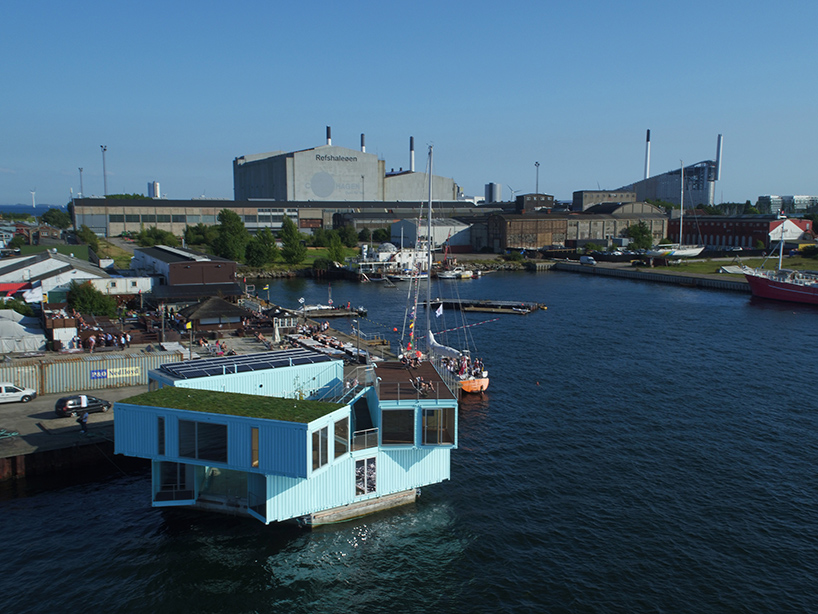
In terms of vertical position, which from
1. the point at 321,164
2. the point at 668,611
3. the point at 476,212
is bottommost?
the point at 668,611

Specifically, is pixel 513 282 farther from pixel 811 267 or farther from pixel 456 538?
pixel 456 538

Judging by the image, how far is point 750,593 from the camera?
51.1 ft

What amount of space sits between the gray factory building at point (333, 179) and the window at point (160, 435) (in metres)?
114

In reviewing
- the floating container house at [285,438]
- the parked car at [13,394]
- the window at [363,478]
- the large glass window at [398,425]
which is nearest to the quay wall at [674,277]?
the floating container house at [285,438]

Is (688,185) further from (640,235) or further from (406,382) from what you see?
(406,382)

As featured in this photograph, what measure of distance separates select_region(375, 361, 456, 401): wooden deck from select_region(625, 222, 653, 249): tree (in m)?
93.9

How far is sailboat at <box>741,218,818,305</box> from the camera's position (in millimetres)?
63438

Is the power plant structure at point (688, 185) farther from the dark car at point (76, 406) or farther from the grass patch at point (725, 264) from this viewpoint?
the dark car at point (76, 406)

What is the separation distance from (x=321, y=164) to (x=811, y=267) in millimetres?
85670

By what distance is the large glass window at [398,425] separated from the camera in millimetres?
18219

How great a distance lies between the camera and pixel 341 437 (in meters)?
17.6

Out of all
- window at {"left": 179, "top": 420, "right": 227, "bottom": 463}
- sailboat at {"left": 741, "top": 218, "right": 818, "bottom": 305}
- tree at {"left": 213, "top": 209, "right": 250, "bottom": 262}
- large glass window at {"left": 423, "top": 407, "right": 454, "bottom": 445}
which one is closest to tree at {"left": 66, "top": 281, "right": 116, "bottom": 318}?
window at {"left": 179, "top": 420, "right": 227, "bottom": 463}

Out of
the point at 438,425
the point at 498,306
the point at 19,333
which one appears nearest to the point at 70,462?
the point at 438,425

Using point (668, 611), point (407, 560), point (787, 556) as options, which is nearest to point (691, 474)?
point (787, 556)
